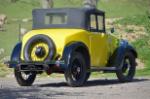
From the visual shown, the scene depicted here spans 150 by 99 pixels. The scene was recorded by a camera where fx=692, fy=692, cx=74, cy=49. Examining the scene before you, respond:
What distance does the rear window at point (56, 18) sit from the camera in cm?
1988

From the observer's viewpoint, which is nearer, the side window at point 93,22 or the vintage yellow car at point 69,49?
the vintage yellow car at point 69,49

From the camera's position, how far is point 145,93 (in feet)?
55.5

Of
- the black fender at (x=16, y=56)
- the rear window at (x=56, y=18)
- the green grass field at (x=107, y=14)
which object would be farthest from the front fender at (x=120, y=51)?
the green grass field at (x=107, y=14)

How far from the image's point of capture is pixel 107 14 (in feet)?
149

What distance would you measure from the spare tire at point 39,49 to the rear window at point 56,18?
4.08 feet

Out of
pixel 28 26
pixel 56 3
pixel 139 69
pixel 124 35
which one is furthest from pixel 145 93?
pixel 56 3

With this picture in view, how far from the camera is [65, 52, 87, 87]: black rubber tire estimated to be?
61.4 feet

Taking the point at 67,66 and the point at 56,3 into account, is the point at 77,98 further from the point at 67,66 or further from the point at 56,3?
the point at 56,3

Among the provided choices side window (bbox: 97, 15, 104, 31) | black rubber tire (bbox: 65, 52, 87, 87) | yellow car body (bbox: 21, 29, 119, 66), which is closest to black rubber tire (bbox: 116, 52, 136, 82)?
yellow car body (bbox: 21, 29, 119, 66)

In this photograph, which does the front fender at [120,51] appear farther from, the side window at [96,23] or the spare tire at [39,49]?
the spare tire at [39,49]

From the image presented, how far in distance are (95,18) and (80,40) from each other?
168 cm

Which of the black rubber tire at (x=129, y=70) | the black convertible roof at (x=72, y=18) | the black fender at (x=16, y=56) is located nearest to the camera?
the black fender at (x=16, y=56)

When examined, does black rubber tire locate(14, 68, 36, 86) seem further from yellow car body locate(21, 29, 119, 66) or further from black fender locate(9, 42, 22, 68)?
yellow car body locate(21, 29, 119, 66)

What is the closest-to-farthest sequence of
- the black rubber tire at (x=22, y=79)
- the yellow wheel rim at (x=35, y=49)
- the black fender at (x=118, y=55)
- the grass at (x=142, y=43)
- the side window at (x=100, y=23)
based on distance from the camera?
the yellow wheel rim at (x=35, y=49)
the black rubber tire at (x=22, y=79)
the side window at (x=100, y=23)
the black fender at (x=118, y=55)
the grass at (x=142, y=43)
